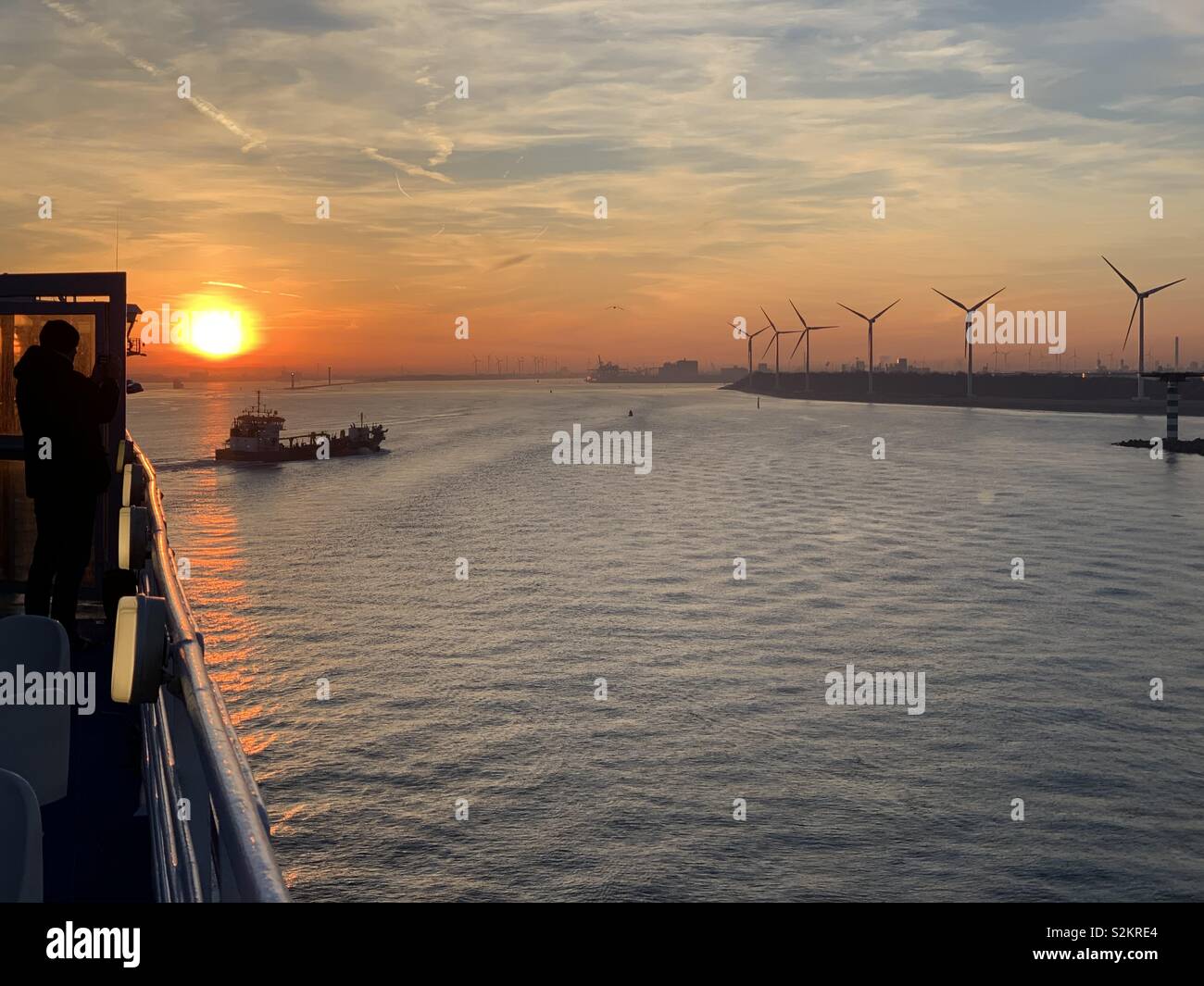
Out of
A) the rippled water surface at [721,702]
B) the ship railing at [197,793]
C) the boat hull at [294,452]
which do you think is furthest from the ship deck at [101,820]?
the boat hull at [294,452]

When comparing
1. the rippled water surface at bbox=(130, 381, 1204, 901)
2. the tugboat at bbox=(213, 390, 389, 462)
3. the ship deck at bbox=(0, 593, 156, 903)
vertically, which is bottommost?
the rippled water surface at bbox=(130, 381, 1204, 901)

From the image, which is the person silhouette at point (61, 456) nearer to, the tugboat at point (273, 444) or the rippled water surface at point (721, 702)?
the rippled water surface at point (721, 702)

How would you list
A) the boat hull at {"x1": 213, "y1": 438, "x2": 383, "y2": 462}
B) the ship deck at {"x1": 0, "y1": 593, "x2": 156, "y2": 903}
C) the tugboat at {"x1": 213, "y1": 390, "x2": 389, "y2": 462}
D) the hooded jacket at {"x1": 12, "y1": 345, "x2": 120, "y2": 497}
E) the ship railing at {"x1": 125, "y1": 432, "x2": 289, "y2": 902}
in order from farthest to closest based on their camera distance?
the tugboat at {"x1": 213, "y1": 390, "x2": 389, "y2": 462} → the boat hull at {"x1": 213, "y1": 438, "x2": 383, "y2": 462} → the hooded jacket at {"x1": 12, "y1": 345, "x2": 120, "y2": 497} → the ship deck at {"x1": 0, "y1": 593, "x2": 156, "y2": 903} → the ship railing at {"x1": 125, "y1": 432, "x2": 289, "y2": 902}

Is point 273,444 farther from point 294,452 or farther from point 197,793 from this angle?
point 197,793

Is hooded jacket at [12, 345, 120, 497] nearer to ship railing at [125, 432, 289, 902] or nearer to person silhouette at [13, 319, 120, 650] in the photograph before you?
person silhouette at [13, 319, 120, 650]

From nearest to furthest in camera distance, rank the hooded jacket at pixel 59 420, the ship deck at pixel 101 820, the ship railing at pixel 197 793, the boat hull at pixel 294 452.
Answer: the ship railing at pixel 197 793 → the ship deck at pixel 101 820 → the hooded jacket at pixel 59 420 → the boat hull at pixel 294 452

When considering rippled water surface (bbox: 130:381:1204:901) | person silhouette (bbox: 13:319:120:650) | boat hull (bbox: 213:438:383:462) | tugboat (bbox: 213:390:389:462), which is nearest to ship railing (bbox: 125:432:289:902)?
person silhouette (bbox: 13:319:120:650)
